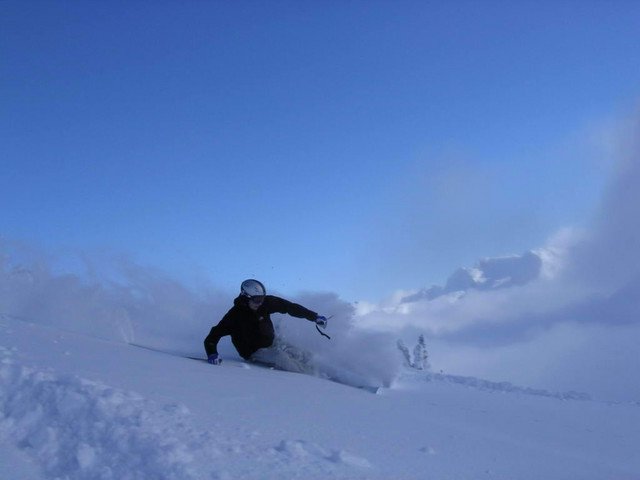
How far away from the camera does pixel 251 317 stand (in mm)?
8289

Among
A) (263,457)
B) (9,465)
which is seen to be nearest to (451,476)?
(263,457)

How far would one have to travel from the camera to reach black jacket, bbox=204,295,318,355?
8.16 meters

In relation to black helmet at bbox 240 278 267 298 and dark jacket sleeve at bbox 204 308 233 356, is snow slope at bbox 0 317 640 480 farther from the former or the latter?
black helmet at bbox 240 278 267 298

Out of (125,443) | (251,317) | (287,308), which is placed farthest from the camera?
(287,308)

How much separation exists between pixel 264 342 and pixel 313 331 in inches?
65.9

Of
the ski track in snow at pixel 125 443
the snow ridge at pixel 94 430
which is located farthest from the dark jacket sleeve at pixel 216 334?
the ski track in snow at pixel 125 443

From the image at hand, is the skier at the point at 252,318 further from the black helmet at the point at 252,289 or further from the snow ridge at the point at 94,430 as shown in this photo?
the snow ridge at the point at 94,430

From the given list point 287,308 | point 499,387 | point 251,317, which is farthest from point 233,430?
point 499,387

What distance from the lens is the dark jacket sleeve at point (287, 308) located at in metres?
8.37

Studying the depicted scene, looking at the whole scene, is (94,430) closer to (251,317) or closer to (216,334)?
→ (216,334)

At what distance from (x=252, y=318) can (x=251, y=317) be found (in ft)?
0.08

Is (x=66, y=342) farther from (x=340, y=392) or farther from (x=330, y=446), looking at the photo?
(x=330, y=446)

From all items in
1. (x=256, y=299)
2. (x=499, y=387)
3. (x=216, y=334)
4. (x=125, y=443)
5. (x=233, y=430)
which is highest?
(x=256, y=299)

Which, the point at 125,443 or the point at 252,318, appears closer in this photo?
the point at 125,443
